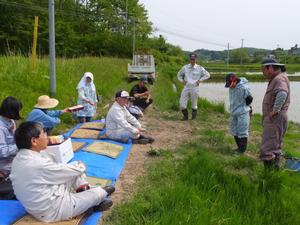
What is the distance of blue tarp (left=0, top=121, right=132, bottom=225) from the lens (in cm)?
369

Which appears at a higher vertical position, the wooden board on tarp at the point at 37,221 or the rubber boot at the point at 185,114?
the rubber boot at the point at 185,114

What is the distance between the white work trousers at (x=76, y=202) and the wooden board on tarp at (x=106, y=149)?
202 cm

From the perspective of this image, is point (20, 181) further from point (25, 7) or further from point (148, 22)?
point (148, 22)

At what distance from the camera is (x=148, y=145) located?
6.95 m

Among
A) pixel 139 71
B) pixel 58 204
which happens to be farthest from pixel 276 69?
pixel 139 71

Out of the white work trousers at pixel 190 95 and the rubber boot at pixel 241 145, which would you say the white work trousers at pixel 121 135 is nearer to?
the rubber boot at pixel 241 145

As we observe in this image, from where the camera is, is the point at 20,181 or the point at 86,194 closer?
the point at 20,181

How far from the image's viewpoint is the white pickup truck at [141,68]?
21.7 m

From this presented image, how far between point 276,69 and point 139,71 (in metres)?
16.9

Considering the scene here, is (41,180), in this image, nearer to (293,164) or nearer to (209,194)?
(209,194)

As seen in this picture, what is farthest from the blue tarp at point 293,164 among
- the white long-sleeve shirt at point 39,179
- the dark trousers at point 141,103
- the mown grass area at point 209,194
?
the dark trousers at point 141,103

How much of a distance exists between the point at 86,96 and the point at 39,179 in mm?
5077

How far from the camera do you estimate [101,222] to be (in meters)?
3.76

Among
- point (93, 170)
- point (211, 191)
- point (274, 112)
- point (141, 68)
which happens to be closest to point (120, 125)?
point (93, 170)
